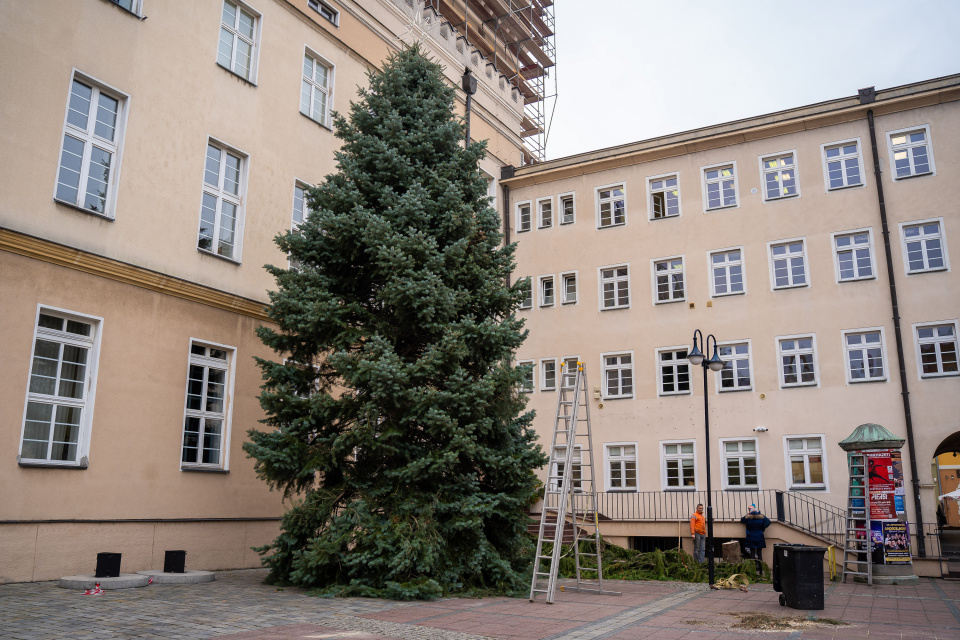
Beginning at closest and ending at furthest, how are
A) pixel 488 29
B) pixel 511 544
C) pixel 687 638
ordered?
pixel 687 638 → pixel 511 544 → pixel 488 29

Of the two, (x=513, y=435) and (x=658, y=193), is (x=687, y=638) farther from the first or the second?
(x=658, y=193)

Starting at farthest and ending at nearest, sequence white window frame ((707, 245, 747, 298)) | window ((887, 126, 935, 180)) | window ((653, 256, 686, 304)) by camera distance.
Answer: window ((653, 256, 686, 304)) < white window frame ((707, 245, 747, 298)) < window ((887, 126, 935, 180))

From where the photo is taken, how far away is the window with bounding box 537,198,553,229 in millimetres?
30125

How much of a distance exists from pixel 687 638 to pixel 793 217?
19010 millimetres

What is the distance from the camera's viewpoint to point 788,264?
2502 centimetres

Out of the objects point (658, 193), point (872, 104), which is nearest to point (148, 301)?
point (658, 193)

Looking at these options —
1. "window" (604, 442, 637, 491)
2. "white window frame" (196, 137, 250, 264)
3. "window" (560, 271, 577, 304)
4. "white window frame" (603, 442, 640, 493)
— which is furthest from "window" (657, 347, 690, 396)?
"white window frame" (196, 137, 250, 264)

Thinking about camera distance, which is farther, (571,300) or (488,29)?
(488,29)

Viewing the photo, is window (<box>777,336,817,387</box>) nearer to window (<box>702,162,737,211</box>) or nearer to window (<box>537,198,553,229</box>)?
window (<box>702,162,737,211</box>)

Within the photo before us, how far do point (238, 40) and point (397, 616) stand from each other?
1384 cm

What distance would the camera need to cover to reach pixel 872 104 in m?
24.3

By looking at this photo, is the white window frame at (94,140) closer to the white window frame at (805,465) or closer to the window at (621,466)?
the window at (621,466)

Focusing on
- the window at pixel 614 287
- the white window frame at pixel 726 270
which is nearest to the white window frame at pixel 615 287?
the window at pixel 614 287

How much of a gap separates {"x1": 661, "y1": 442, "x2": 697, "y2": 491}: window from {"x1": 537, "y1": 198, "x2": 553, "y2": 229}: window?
968 centimetres
